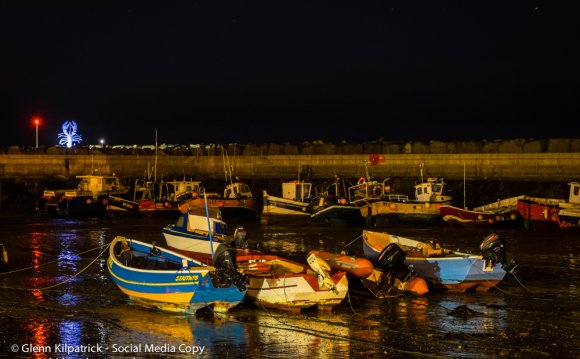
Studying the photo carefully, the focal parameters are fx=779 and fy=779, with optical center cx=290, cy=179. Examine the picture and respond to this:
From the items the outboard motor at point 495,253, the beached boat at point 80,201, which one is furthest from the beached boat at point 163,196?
the outboard motor at point 495,253

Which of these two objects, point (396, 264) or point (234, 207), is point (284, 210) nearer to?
point (234, 207)

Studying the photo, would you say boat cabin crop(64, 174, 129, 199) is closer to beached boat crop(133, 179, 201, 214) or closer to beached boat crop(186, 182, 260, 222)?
beached boat crop(133, 179, 201, 214)

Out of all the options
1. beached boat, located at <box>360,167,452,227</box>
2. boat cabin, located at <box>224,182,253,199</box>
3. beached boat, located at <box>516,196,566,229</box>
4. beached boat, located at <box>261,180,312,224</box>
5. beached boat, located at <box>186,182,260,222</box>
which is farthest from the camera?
boat cabin, located at <box>224,182,253,199</box>

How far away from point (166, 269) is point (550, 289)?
26.9ft

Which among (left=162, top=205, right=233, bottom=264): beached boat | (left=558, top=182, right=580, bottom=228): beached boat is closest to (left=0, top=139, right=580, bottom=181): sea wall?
(left=558, top=182, right=580, bottom=228): beached boat

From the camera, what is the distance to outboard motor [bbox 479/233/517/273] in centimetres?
1642

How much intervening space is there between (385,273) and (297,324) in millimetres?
3333

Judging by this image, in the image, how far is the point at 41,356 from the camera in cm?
1123

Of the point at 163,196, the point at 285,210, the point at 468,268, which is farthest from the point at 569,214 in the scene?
the point at 163,196

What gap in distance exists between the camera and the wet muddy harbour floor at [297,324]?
11602mm

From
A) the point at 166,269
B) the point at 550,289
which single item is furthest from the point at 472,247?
the point at 166,269

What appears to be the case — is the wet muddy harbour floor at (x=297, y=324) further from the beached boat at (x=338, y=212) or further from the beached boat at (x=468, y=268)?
the beached boat at (x=338, y=212)

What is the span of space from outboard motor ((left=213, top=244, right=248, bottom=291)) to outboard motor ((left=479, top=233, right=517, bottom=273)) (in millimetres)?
5829

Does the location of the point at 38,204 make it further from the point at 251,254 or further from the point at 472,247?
the point at 251,254
